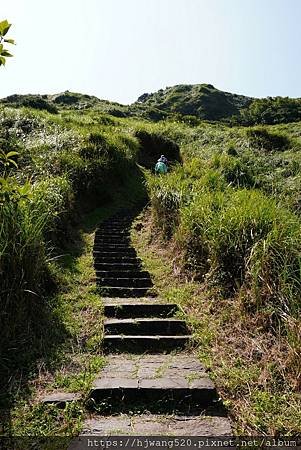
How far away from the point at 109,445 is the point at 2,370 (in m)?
1.50

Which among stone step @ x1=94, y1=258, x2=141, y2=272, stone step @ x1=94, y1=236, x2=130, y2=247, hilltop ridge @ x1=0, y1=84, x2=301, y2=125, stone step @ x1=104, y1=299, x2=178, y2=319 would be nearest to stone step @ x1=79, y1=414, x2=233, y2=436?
stone step @ x1=104, y1=299, x2=178, y2=319

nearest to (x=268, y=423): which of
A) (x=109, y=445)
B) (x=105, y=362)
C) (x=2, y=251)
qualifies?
(x=109, y=445)

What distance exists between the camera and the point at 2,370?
161 inches

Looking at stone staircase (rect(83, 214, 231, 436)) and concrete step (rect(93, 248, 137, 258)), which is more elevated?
concrete step (rect(93, 248, 137, 258))

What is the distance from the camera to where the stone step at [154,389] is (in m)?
3.79

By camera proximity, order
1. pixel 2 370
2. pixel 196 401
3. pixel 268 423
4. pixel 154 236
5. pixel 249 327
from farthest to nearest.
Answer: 1. pixel 154 236
2. pixel 249 327
3. pixel 2 370
4. pixel 196 401
5. pixel 268 423

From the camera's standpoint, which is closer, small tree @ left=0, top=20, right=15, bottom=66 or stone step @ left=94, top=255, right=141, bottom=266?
small tree @ left=0, top=20, right=15, bottom=66

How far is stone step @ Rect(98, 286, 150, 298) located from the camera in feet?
21.0

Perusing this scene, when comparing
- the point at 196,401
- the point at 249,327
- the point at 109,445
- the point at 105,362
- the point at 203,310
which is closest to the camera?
the point at 109,445

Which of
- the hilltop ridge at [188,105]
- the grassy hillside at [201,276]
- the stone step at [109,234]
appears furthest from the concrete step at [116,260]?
the hilltop ridge at [188,105]

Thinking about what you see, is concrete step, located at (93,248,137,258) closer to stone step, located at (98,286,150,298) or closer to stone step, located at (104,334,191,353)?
stone step, located at (98,286,150,298)

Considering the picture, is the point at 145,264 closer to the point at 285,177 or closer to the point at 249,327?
the point at 249,327

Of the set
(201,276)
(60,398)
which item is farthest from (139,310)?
(60,398)

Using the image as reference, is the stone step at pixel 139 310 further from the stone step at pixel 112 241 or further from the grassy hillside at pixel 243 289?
the stone step at pixel 112 241
